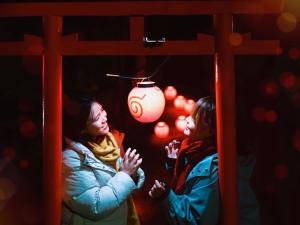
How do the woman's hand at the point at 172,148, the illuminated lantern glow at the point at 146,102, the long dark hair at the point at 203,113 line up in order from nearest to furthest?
1. the illuminated lantern glow at the point at 146,102
2. the long dark hair at the point at 203,113
3. the woman's hand at the point at 172,148

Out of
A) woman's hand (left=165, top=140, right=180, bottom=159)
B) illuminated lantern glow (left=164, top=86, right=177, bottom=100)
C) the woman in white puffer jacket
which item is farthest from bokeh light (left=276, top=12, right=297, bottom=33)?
the woman in white puffer jacket

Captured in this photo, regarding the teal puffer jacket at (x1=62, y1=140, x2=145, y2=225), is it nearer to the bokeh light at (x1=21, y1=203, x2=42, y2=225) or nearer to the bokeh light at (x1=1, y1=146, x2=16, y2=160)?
the bokeh light at (x1=21, y1=203, x2=42, y2=225)

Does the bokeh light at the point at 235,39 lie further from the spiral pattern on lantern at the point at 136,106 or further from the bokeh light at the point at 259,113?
the spiral pattern on lantern at the point at 136,106

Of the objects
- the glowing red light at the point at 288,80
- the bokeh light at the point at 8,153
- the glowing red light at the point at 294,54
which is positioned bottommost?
the bokeh light at the point at 8,153

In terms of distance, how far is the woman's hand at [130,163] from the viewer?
26.0 ft

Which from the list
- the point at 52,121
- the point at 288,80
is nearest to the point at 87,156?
the point at 52,121

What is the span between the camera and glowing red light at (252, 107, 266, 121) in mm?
8391

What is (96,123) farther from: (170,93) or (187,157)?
(187,157)

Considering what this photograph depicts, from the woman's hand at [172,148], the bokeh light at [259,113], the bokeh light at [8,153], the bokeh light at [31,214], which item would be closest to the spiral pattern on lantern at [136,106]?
the woman's hand at [172,148]

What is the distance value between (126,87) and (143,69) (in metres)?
0.41

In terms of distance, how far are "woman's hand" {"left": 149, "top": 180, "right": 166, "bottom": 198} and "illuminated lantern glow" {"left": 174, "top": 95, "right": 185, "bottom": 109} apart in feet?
4.23

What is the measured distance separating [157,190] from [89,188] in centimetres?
113

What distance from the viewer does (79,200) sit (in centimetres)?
777

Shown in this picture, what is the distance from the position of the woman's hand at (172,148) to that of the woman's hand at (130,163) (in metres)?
0.51
